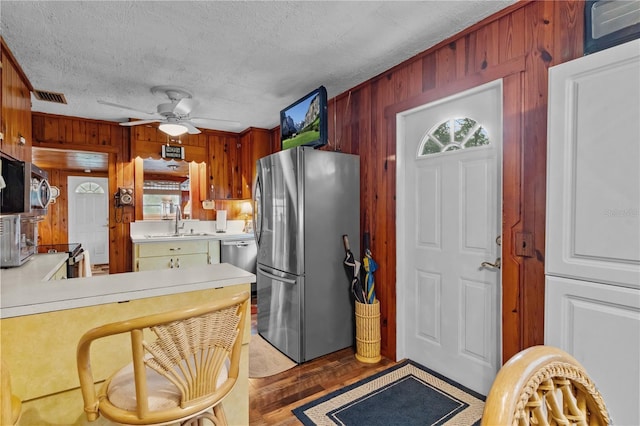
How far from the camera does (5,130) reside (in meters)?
2.30

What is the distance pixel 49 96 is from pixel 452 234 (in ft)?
13.2

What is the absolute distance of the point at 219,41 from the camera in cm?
224

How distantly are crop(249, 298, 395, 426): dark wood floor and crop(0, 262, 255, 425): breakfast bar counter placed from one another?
1002 mm

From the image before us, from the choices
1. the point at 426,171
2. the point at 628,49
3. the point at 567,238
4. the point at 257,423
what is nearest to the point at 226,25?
the point at 426,171

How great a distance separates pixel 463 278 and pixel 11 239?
290cm

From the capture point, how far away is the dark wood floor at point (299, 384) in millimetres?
1969

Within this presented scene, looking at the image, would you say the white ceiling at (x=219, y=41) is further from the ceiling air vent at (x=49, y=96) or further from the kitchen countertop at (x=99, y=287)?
the kitchen countertop at (x=99, y=287)

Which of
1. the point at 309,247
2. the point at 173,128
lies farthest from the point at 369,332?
the point at 173,128

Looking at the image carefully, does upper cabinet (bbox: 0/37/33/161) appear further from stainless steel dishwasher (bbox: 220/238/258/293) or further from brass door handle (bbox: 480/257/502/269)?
brass door handle (bbox: 480/257/502/269)

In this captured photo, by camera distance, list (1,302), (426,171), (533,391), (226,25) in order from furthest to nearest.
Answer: (426,171)
(226,25)
(1,302)
(533,391)

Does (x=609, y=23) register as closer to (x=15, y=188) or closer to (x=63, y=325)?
(x=63, y=325)

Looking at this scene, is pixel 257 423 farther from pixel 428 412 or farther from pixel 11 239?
pixel 11 239

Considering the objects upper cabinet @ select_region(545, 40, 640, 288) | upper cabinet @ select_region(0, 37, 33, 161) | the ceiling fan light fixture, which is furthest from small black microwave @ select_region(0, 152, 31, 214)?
upper cabinet @ select_region(545, 40, 640, 288)

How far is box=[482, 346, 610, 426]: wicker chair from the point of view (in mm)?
487
